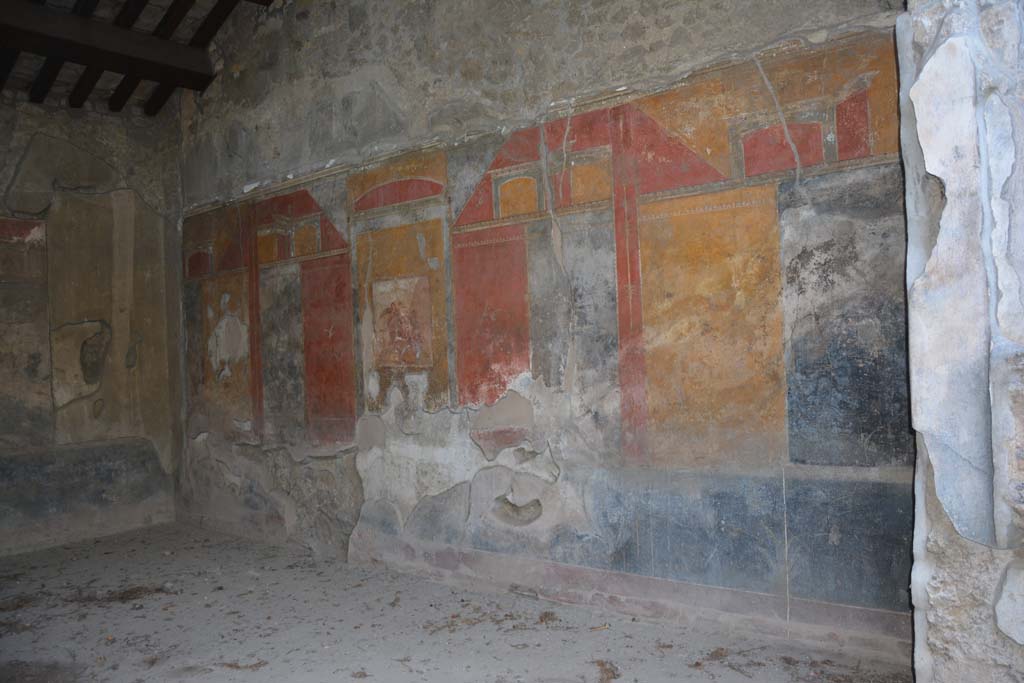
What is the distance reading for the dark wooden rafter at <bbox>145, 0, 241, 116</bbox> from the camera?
506 cm

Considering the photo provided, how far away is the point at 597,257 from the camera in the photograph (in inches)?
133

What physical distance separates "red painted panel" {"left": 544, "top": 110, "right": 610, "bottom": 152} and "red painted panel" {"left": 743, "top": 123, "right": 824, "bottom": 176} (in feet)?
2.20

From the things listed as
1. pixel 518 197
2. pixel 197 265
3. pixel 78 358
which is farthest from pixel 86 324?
pixel 518 197

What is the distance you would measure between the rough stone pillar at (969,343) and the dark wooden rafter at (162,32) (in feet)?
14.7

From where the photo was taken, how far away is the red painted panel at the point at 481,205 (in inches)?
149

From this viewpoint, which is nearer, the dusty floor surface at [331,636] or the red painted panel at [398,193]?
the dusty floor surface at [331,636]

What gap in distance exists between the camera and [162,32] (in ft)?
16.7

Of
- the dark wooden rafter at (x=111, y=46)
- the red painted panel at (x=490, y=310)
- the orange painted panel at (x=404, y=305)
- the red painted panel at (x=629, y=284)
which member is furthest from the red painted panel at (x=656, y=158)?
the dark wooden rafter at (x=111, y=46)

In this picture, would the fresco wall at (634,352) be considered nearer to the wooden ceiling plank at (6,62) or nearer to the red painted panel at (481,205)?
the red painted panel at (481,205)

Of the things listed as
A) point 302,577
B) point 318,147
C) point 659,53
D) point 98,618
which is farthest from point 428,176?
point 98,618

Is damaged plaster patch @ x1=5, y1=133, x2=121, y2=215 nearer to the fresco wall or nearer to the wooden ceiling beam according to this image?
the wooden ceiling beam

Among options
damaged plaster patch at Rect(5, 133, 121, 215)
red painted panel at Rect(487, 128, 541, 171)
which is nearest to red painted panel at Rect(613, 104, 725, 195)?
red painted panel at Rect(487, 128, 541, 171)

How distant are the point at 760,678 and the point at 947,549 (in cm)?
92

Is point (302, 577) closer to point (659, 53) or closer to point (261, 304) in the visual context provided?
point (261, 304)
